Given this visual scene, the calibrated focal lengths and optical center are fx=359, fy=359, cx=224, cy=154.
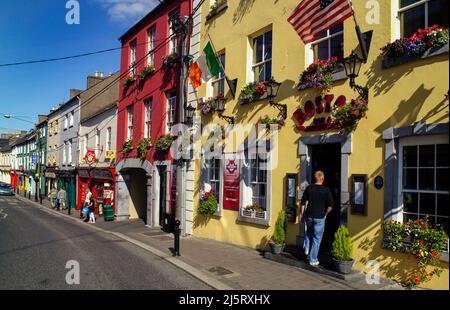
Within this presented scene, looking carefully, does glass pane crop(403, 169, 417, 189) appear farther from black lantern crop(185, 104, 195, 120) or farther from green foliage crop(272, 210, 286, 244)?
black lantern crop(185, 104, 195, 120)

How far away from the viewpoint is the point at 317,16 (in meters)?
7.77

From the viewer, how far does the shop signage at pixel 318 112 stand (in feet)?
25.8

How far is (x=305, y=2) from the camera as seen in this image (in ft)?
26.2

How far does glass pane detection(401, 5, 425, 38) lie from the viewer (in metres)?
6.57

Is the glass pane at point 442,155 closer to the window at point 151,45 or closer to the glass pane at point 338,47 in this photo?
the glass pane at point 338,47

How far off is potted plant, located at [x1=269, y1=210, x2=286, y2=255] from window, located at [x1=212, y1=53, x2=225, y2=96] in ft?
16.4

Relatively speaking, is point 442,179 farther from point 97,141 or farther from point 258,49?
point 97,141

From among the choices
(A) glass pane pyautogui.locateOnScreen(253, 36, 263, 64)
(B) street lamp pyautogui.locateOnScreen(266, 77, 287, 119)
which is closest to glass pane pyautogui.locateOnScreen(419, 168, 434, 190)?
(B) street lamp pyautogui.locateOnScreen(266, 77, 287, 119)

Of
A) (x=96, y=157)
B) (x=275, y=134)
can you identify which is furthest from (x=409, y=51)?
(x=96, y=157)

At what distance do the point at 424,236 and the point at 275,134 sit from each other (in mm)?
4438

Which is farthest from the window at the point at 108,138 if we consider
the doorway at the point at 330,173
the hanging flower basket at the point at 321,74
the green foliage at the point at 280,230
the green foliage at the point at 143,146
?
the doorway at the point at 330,173

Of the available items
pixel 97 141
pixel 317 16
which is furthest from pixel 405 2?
pixel 97 141

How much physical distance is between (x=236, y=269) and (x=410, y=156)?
4.25m

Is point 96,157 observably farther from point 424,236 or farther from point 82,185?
point 424,236
